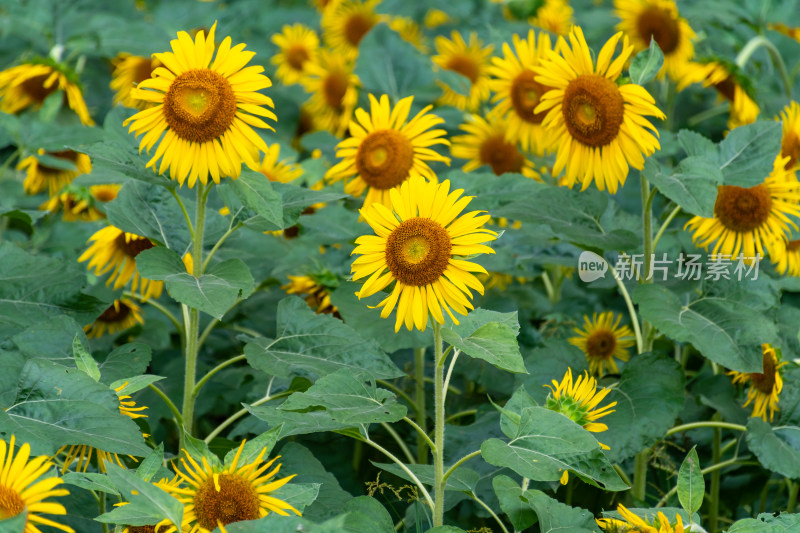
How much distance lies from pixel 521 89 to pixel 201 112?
108 cm

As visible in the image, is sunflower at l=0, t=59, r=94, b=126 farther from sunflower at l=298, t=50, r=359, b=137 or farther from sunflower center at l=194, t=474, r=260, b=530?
sunflower center at l=194, t=474, r=260, b=530

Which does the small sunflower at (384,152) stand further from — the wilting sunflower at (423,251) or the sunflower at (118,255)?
the wilting sunflower at (423,251)

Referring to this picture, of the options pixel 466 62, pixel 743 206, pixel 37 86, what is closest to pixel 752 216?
pixel 743 206

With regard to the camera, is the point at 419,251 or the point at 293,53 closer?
the point at 419,251

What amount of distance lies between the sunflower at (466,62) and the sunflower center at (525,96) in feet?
2.29

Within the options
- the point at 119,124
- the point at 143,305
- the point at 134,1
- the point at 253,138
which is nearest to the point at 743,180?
the point at 253,138

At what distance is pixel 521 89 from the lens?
233cm

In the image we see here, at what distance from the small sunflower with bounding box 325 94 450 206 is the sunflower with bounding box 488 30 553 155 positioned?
1.21 feet

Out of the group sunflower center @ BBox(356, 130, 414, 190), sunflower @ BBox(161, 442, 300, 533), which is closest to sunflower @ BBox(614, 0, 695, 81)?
sunflower center @ BBox(356, 130, 414, 190)

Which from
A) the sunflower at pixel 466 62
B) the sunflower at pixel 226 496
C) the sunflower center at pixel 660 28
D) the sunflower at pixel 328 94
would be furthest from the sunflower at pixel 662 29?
the sunflower at pixel 226 496

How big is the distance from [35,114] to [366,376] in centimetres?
176

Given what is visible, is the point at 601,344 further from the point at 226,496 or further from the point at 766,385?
the point at 226,496

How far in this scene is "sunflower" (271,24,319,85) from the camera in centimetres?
369

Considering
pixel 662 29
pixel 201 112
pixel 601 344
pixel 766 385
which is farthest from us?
pixel 662 29
